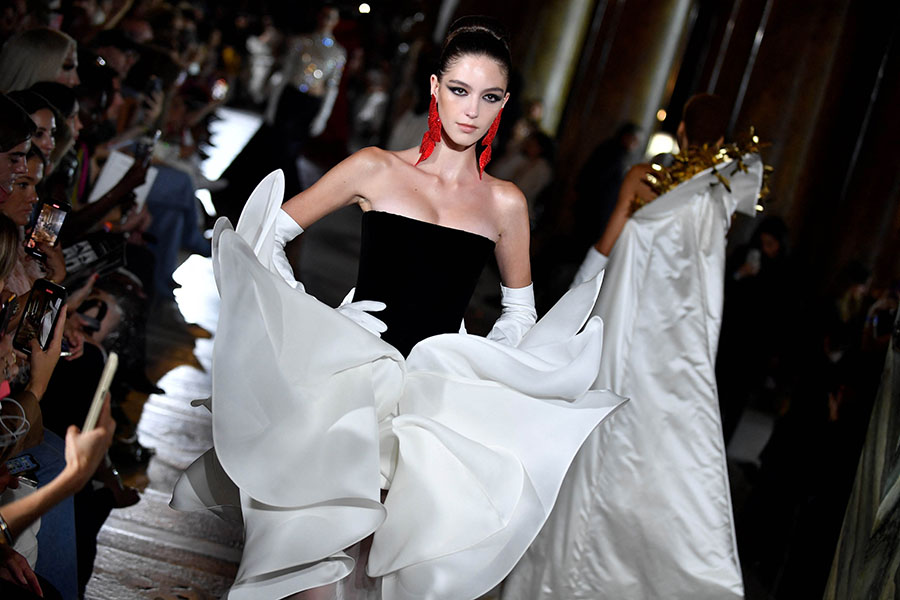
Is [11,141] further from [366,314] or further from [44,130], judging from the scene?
[366,314]

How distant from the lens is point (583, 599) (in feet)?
12.8

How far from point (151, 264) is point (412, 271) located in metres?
3.05

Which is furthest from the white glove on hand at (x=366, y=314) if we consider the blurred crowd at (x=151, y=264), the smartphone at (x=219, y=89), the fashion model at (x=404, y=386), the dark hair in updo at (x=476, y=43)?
the smartphone at (x=219, y=89)

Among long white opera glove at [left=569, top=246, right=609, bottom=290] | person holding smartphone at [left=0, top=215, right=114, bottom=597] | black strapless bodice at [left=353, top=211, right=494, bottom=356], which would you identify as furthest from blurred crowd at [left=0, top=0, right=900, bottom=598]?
long white opera glove at [left=569, top=246, right=609, bottom=290]

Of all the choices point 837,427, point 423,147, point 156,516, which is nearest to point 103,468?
point 156,516

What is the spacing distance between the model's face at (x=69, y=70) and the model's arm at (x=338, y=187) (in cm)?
198

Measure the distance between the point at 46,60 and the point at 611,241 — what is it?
7.81 ft

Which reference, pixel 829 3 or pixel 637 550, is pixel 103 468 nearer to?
pixel 637 550

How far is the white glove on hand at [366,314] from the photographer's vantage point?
2.70m

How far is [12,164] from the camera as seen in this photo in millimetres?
3100

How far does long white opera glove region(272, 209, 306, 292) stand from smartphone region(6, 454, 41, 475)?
773mm

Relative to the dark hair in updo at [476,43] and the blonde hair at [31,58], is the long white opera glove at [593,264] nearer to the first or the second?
the dark hair in updo at [476,43]

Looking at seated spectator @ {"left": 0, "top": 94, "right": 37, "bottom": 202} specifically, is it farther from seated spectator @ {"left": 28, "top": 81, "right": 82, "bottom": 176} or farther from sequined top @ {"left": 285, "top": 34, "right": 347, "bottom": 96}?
sequined top @ {"left": 285, "top": 34, "right": 347, "bottom": 96}

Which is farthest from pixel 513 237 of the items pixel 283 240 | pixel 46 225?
pixel 46 225
